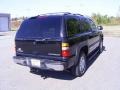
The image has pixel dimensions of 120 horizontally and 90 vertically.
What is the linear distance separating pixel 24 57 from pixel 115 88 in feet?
9.02

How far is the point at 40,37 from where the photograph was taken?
574 cm

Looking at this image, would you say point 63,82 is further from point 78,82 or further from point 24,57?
point 24,57

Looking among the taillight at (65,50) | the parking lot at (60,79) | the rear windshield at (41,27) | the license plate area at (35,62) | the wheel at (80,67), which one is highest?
the rear windshield at (41,27)

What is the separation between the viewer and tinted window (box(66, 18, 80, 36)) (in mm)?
5746

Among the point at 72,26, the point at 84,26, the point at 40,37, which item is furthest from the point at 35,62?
the point at 84,26

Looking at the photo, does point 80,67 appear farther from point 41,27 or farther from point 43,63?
point 41,27

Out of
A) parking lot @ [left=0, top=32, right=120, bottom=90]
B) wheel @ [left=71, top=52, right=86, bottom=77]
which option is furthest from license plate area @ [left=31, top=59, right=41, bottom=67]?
wheel @ [left=71, top=52, right=86, bottom=77]

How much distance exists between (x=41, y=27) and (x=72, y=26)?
91 centimetres

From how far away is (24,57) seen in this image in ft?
20.1

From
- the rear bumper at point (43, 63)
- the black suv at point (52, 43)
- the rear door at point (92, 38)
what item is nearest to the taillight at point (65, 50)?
the black suv at point (52, 43)

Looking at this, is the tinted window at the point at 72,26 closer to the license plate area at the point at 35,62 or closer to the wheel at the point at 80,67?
the wheel at the point at 80,67

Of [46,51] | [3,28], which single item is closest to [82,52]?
[46,51]

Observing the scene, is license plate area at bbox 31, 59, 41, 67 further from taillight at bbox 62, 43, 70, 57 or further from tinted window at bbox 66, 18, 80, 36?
tinted window at bbox 66, 18, 80, 36

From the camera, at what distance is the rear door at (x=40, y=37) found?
5531mm
